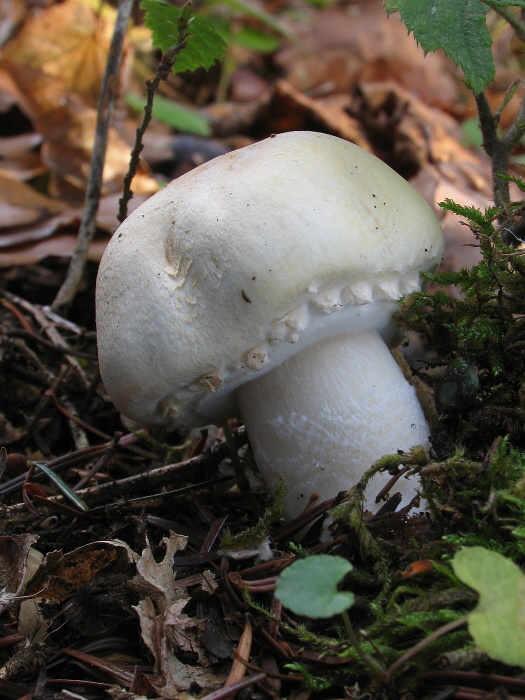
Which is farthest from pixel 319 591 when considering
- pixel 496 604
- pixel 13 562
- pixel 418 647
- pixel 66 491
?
pixel 66 491

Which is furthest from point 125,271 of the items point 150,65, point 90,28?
point 150,65

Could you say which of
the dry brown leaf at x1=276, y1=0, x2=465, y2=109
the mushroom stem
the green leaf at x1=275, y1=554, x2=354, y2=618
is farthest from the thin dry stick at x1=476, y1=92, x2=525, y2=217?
the dry brown leaf at x1=276, y1=0, x2=465, y2=109

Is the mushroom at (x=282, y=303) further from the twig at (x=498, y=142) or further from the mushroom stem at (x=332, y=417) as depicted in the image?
the twig at (x=498, y=142)

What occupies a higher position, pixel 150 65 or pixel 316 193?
pixel 316 193

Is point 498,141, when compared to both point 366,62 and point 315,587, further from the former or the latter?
point 366,62

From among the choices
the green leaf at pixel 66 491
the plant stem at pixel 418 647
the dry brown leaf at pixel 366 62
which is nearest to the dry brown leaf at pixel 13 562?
the green leaf at pixel 66 491

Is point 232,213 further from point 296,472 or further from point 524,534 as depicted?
point 524,534
